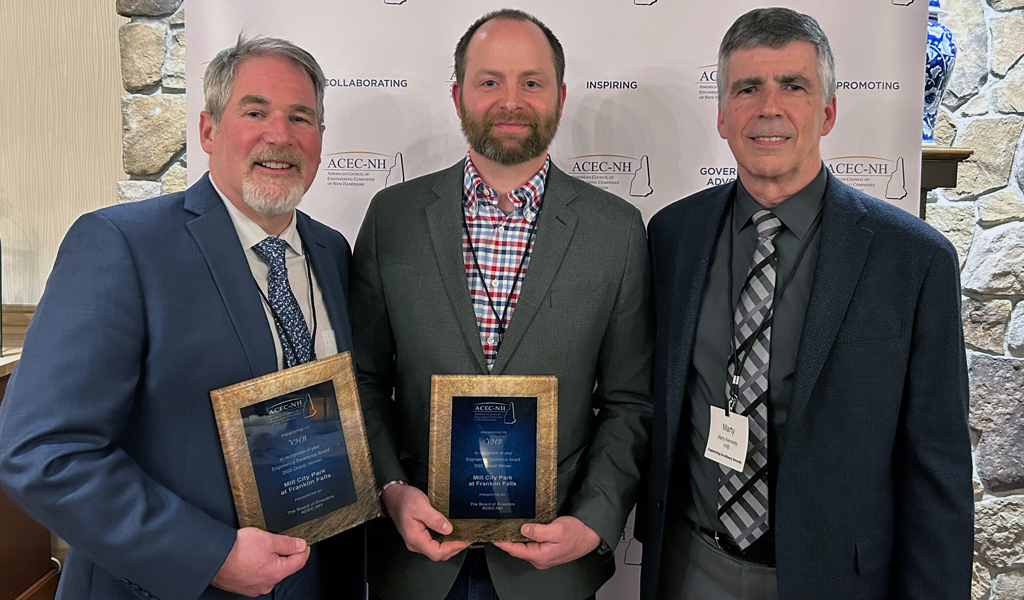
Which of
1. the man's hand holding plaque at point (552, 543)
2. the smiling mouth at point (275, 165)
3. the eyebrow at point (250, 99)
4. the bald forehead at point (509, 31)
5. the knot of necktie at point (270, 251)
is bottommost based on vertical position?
the man's hand holding plaque at point (552, 543)

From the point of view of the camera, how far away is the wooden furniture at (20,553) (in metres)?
2.69

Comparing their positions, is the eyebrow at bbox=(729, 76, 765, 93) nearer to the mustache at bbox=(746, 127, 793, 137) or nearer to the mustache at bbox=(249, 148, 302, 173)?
the mustache at bbox=(746, 127, 793, 137)

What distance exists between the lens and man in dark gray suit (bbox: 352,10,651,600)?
5.80 feet

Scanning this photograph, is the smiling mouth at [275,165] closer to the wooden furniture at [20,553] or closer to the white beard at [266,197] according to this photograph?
the white beard at [266,197]

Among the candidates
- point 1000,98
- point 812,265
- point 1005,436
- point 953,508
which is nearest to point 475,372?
point 812,265

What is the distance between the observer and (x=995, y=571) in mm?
2975

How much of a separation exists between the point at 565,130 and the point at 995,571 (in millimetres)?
2664

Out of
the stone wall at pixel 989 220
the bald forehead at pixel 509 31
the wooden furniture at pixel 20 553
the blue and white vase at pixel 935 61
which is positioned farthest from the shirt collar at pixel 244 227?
the blue and white vase at pixel 935 61

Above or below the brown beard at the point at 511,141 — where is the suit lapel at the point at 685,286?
below

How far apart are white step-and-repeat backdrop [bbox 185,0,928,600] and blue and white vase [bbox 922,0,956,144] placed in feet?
0.28

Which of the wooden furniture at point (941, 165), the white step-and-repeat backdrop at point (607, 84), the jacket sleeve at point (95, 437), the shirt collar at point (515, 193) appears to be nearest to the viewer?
the jacket sleeve at point (95, 437)

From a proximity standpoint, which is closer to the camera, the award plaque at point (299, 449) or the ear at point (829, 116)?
the award plaque at point (299, 449)

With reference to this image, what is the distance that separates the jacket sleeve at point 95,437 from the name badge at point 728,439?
3.58ft

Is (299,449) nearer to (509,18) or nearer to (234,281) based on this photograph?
(234,281)
